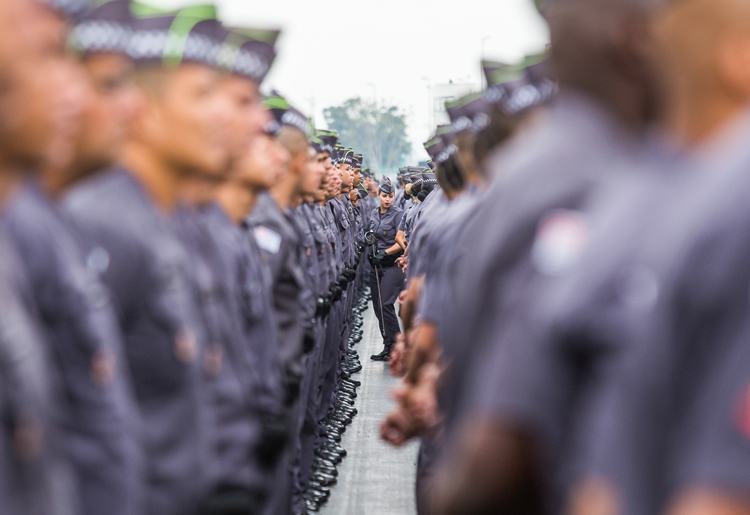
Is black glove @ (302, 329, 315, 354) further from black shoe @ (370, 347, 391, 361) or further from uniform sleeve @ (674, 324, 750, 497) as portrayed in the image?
black shoe @ (370, 347, 391, 361)

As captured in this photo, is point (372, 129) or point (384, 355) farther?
point (372, 129)

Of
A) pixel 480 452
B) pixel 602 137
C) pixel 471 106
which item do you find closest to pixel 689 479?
pixel 480 452

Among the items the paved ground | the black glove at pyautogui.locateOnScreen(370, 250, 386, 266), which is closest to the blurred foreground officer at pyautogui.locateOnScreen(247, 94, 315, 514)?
the paved ground

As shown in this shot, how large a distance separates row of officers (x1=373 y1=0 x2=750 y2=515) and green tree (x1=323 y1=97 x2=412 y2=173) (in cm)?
12108

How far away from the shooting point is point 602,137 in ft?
10.7

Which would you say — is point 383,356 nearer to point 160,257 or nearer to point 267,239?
point 267,239

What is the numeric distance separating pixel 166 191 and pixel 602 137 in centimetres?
Result: 233

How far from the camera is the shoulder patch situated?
8.07 meters

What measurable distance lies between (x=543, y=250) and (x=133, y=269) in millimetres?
1937

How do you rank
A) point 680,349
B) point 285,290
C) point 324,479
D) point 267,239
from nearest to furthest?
point 680,349
point 267,239
point 285,290
point 324,479

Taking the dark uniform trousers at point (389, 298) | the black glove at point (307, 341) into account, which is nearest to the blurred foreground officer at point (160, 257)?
the black glove at point (307, 341)

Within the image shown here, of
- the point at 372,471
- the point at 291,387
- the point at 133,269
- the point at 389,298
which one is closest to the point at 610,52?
the point at 133,269

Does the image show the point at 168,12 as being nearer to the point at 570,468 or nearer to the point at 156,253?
the point at 156,253

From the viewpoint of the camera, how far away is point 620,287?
263 centimetres
